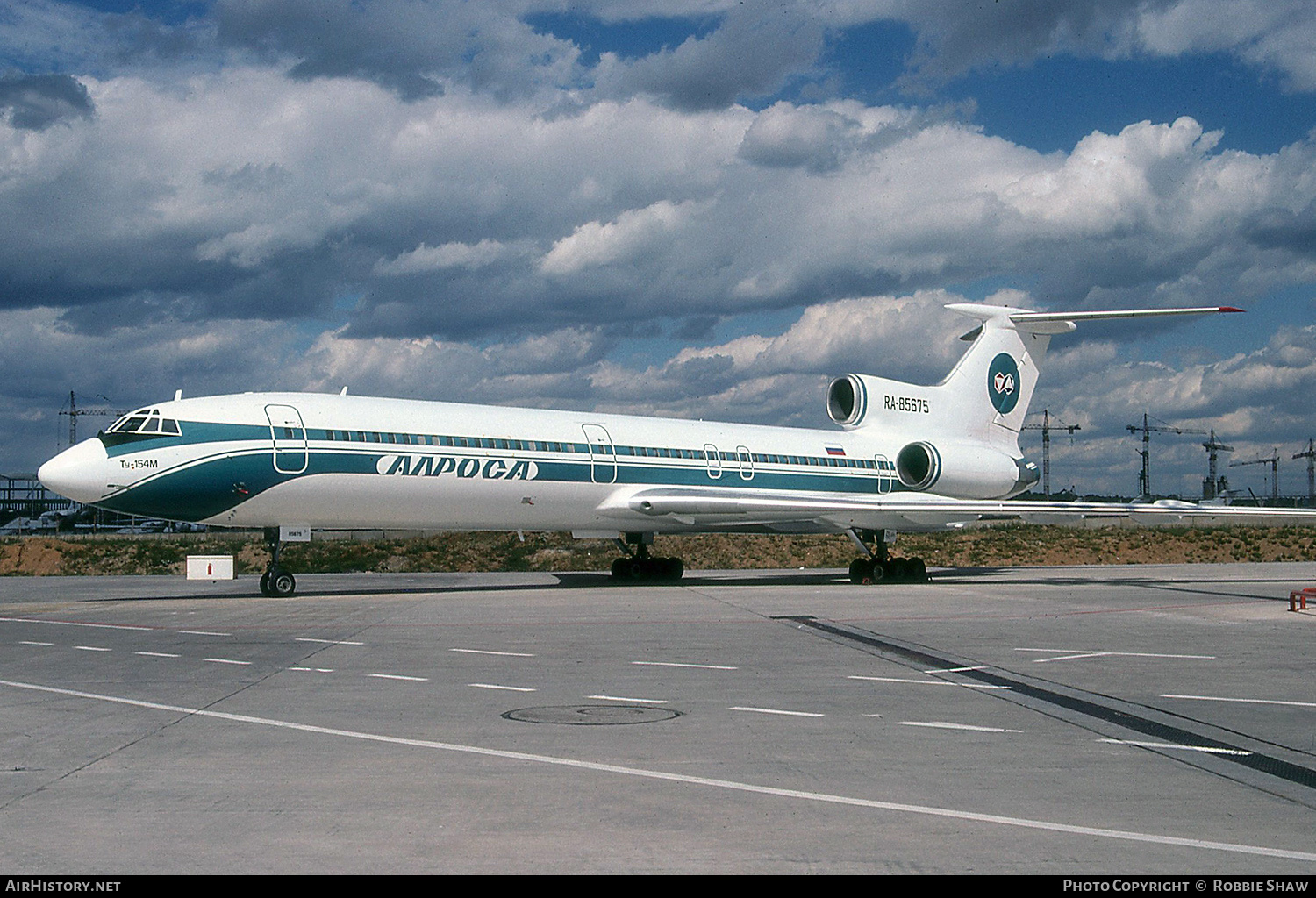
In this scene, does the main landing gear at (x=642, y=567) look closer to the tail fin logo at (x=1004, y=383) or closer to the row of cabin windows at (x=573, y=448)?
the row of cabin windows at (x=573, y=448)

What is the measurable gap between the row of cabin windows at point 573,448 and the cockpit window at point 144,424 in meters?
2.82

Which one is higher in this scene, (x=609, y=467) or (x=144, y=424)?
Answer: (x=144, y=424)

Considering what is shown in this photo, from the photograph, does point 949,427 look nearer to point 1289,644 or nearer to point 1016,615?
point 1016,615

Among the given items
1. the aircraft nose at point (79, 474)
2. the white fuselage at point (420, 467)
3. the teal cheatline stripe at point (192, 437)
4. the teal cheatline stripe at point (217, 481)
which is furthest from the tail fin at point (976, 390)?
the aircraft nose at point (79, 474)

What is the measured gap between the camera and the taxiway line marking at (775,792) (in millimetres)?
6156

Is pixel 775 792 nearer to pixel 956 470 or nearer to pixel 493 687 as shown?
pixel 493 687

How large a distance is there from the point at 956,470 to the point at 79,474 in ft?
78.2

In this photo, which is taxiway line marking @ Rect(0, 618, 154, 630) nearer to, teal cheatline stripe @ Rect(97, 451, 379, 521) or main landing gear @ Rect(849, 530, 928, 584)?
teal cheatline stripe @ Rect(97, 451, 379, 521)

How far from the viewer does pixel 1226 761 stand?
329 inches

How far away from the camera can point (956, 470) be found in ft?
118

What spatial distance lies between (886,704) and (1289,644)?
826cm

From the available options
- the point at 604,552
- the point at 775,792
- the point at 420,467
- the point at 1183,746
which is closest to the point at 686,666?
the point at 1183,746

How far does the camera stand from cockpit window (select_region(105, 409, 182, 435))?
24.4 metres

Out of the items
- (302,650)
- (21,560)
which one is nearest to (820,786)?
(302,650)
